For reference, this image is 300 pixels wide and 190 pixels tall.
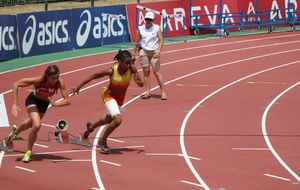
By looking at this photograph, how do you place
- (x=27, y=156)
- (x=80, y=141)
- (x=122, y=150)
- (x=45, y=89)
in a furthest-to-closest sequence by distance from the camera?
1. (x=80, y=141)
2. (x=122, y=150)
3. (x=45, y=89)
4. (x=27, y=156)

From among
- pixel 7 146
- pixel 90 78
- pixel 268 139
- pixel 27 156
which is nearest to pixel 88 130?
pixel 90 78

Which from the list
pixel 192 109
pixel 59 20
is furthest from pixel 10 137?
pixel 59 20

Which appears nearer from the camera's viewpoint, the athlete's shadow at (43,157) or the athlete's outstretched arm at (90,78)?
the athlete's shadow at (43,157)

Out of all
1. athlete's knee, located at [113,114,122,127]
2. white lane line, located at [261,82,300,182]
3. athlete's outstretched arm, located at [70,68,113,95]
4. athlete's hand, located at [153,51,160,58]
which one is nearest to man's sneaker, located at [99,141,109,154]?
athlete's knee, located at [113,114,122,127]

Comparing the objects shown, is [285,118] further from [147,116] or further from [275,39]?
[275,39]

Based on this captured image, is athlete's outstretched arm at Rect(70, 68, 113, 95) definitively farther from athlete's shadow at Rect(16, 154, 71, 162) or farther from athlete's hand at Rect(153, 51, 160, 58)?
athlete's hand at Rect(153, 51, 160, 58)

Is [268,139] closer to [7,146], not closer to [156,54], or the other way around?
[7,146]

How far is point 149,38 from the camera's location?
2014 centimetres

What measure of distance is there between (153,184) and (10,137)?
3075 mm

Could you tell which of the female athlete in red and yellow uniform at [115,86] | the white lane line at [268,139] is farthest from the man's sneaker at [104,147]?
the white lane line at [268,139]

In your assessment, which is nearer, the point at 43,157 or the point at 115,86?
the point at 43,157

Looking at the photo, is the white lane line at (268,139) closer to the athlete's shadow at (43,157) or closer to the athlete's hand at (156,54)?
the athlete's hand at (156,54)

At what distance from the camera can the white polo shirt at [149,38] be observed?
20.1 metres

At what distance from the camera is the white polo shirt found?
66.1 feet
